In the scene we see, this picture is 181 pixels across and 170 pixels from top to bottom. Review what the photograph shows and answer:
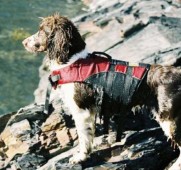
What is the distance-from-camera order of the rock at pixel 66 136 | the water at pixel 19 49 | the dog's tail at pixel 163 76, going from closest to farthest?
the dog's tail at pixel 163 76, the rock at pixel 66 136, the water at pixel 19 49

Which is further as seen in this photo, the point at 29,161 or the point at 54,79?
the point at 29,161

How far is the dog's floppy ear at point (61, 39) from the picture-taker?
7.21m

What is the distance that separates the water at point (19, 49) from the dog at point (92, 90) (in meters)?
6.37

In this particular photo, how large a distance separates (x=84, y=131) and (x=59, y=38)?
61.0 inches

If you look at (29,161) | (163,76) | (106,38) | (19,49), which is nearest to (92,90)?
(163,76)

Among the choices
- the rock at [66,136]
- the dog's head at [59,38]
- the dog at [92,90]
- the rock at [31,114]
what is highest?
the dog's head at [59,38]

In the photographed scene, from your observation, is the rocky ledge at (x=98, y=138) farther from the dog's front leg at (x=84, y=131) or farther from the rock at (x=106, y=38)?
the rock at (x=106, y=38)

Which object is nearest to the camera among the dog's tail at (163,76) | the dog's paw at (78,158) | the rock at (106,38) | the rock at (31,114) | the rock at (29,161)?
the dog's tail at (163,76)

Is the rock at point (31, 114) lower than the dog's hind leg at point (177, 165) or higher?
higher

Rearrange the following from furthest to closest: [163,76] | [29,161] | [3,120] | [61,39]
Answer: [3,120] < [29,161] < [61,39] < [163,76]

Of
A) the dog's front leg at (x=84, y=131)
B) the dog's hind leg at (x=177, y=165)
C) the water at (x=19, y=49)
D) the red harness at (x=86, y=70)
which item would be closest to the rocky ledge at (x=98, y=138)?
the dog's front leg at (x=84, y=131)

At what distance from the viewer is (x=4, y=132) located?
32.1 ft

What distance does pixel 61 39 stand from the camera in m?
7.21

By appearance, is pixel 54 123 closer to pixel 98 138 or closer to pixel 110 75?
pixel 98 138
